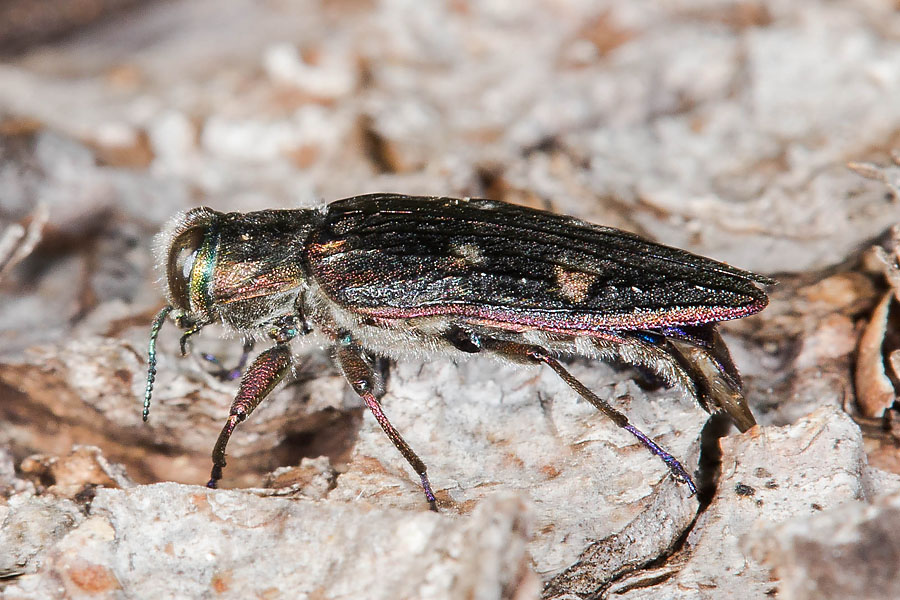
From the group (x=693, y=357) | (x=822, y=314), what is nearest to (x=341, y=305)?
(x=693, y=357)

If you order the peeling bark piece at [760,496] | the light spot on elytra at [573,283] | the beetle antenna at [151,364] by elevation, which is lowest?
the peeling bark piece at [760,496]

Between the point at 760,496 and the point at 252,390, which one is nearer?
the point at 760,496

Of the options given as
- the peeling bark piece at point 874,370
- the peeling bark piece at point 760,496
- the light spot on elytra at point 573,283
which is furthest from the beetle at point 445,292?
the peeling bark piece at point 874,370

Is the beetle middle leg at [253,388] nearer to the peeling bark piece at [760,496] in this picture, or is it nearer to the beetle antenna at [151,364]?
the beetle antenna at [151,364]

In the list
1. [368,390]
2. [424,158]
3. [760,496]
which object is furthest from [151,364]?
[760,496]

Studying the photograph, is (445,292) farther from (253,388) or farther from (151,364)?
(151,364)

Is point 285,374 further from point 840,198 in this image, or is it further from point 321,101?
point 840,198
